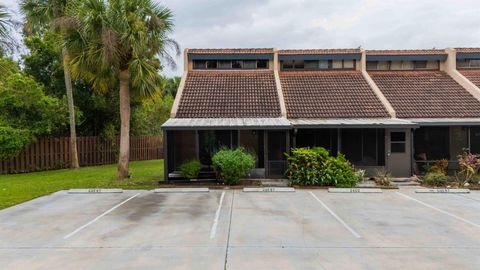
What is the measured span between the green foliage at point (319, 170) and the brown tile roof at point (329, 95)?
9.17 ft

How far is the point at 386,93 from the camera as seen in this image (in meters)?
19.0

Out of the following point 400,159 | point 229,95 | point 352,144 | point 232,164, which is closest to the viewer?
point 232,164

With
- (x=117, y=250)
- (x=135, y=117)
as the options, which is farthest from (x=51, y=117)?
(x=117, y=250)

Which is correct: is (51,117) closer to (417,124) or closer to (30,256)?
(30,256)

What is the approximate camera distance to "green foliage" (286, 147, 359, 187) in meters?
14.3

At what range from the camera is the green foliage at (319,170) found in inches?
563

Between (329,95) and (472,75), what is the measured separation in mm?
8323

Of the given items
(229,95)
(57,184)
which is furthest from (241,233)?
(229,95)

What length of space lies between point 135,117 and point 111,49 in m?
14.1

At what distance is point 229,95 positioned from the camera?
18328 millimetres

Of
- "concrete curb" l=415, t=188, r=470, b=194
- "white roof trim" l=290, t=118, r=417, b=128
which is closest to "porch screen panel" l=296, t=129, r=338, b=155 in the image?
"white roof trim" l=290, t=118, r=417, b=128

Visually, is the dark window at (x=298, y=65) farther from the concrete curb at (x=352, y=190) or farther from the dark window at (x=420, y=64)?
the concrete curb at (x=352, y=190)

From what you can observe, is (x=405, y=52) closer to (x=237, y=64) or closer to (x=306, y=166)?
(x=237, y=64)

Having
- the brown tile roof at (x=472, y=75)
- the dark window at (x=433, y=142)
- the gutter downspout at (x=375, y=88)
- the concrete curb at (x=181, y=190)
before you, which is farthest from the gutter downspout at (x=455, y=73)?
the concrete curb at (x=181, y=190)
